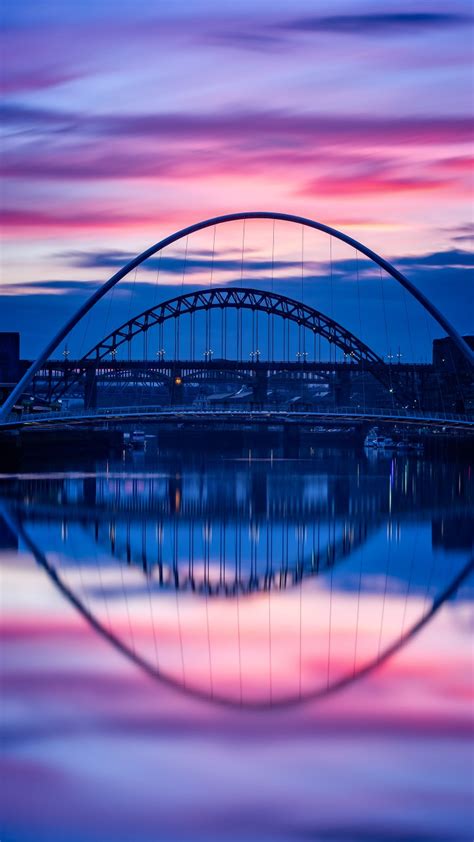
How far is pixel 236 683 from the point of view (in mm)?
19047

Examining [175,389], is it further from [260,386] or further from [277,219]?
[277,219]

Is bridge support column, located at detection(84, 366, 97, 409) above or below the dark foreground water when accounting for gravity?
above

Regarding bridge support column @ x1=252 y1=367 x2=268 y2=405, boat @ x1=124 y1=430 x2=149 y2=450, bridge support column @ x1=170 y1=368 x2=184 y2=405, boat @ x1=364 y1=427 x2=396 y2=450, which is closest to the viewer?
bridge support column @ x1=170 y1=368 x2=184 y2=405

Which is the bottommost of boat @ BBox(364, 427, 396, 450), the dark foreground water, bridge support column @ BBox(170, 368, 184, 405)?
the dark foreground water

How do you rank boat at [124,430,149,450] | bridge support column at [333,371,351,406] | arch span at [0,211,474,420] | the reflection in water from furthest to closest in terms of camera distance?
boat at [124,430,149,450]
bridge support column at [333,371,351,406]
arch span at [0,211,474,420]
the reflection in water

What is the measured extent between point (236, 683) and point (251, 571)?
13.0 meters

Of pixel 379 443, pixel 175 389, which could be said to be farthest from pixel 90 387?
pixel 379 443

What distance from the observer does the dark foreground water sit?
13.3 m

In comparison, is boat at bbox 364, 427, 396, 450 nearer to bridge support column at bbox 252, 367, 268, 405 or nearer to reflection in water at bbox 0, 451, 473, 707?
bridge support column at bbox 252, 367, 268, 405

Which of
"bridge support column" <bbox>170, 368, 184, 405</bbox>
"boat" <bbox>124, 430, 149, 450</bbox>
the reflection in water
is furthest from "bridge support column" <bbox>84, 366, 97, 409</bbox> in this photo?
the reflection in water

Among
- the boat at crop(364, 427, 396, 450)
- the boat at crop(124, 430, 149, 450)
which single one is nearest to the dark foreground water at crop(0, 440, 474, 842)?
the boat at crop(364, 427, 396, 450)

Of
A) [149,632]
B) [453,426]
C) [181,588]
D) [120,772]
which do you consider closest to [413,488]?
[453,426]

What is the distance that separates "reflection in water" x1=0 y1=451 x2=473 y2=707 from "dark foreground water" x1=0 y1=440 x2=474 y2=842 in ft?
0.30

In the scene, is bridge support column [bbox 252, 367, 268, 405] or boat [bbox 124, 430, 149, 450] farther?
boat [bbox 124, 430, 149, 450]
